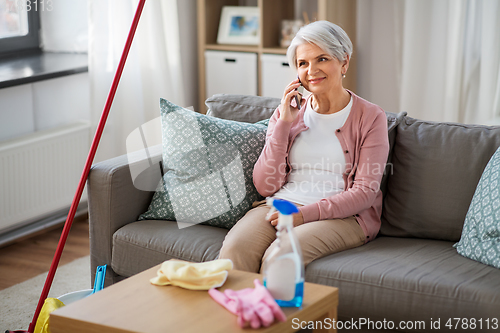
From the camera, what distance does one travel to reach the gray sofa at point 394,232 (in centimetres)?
165

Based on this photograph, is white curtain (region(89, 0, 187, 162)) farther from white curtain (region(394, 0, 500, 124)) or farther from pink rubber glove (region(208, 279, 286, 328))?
pink rubber glove (region(208, 279, 286, 328))

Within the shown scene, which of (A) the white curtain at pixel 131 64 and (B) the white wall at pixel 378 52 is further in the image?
(B) the white wall at pixel 378 52

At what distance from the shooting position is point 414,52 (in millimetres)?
3396

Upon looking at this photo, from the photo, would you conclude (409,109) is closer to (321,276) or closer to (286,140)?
(286,140)

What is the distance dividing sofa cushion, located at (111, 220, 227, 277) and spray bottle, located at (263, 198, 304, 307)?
601 mm

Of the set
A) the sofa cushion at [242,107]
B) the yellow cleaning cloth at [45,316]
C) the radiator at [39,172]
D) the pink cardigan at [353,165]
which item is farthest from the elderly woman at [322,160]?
the radiator at [39,172]

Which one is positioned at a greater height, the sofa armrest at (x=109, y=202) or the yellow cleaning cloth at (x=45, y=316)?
the sofa armrest at (x=109, y=202)

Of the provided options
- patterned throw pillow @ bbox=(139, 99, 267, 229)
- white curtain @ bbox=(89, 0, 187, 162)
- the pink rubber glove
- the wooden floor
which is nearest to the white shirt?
patterned throw pillow @ bbox=(139, 99, 267, 229)

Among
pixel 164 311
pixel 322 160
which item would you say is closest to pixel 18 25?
pixel 322 160

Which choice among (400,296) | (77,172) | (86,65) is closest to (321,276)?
(400,296)

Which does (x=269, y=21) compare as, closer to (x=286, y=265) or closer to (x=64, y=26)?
(x=64, y=26)

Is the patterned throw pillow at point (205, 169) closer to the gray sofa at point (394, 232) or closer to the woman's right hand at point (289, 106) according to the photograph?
the gray sofa at point (394, 232)

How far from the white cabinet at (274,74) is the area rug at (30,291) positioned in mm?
1502

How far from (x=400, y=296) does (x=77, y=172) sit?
216 centimetres
